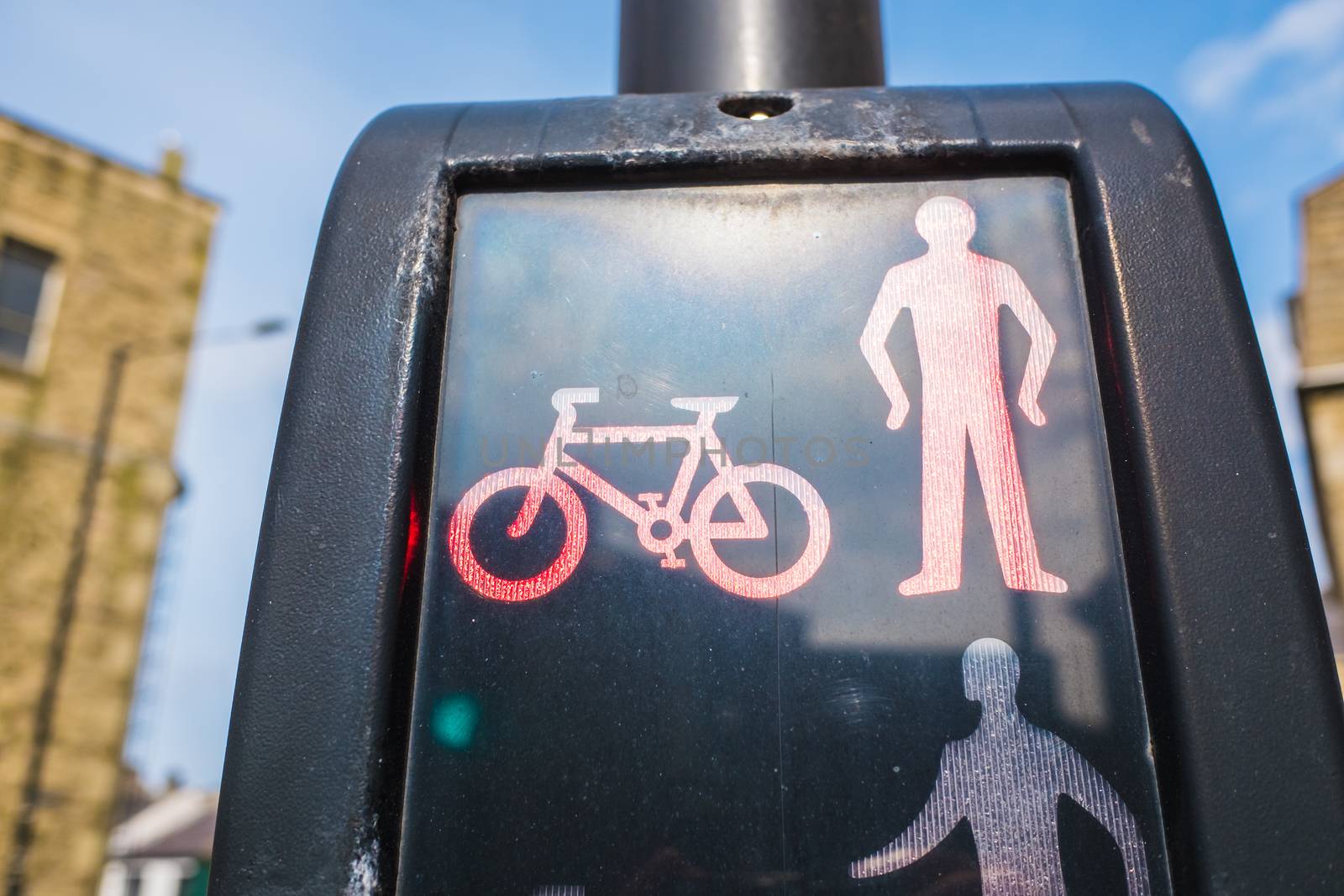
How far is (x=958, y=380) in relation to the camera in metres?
1.53

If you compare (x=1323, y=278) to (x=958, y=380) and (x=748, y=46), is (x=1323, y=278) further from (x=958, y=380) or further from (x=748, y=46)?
(x=958, y=380)

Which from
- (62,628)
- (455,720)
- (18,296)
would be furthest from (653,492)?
(18,296)

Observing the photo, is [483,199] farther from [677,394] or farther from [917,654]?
[917,654]

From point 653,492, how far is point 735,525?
0.13m

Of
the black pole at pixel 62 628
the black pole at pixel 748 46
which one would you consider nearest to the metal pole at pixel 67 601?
the black pole at pixel 62 628

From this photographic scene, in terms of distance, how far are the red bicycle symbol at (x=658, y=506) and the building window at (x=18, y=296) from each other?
1454 cm

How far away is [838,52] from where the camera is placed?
2.45m

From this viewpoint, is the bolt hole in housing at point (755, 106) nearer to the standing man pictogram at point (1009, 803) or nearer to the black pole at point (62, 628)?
the standing man pictogram at point (1009, 803)

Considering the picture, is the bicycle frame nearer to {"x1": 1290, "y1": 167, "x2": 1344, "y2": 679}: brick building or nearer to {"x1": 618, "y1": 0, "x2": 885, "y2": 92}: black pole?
{"x1": 618, "y1": 0, "x2": 885, "y2": 92}: black pole

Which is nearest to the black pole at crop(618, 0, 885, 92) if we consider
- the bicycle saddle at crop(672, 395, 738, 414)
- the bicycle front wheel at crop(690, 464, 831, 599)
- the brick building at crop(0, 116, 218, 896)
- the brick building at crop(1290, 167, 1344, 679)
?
the bicycle saddle at crop(672, 395, 738, 414)

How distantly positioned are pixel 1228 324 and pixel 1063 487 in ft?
1.07

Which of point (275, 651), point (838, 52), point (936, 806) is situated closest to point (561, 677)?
point (275, 651)

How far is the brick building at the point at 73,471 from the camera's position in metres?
12.8

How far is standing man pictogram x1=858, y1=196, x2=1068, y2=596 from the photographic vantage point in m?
1.42
